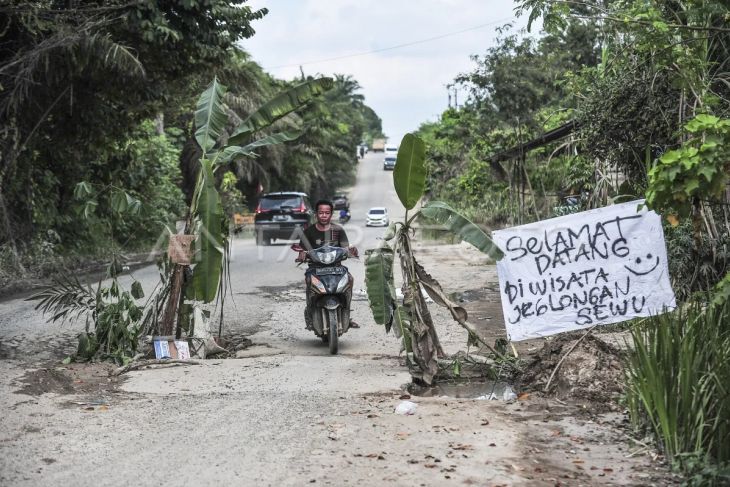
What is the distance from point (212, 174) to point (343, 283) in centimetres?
195

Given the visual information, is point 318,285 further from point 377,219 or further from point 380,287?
point 377,219

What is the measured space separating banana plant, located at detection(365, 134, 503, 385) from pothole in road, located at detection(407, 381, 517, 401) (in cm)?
12

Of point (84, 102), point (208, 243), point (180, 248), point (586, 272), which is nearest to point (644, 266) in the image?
point (586, 272)

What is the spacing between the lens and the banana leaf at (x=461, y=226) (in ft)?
26.2

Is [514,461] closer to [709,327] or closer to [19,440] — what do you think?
[709,327]

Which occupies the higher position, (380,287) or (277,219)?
(277,219)

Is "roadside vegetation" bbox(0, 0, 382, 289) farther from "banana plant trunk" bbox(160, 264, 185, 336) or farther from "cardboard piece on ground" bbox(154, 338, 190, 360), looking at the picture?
"cardboard piece on ground" bbox(154, 338, 190, 360)

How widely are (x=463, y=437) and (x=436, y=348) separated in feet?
7.12

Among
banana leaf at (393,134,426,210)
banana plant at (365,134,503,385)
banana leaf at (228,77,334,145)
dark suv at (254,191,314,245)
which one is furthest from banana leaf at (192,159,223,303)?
dark suv at (254,191,314,245)

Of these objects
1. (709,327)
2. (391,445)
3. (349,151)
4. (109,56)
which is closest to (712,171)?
(709,327)

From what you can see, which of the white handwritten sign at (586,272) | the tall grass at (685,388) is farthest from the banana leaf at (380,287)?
the tall grass at (685,388)

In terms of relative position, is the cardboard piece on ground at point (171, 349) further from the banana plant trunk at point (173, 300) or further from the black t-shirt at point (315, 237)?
the black t-shirt at point (315, 237)

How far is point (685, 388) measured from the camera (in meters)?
5.46

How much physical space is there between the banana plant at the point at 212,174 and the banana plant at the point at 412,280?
6.29 ft
